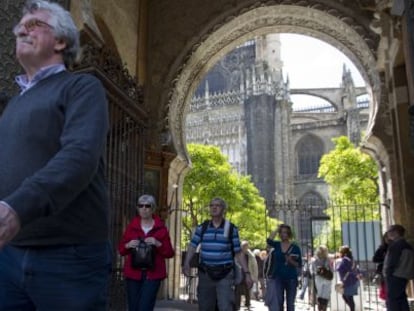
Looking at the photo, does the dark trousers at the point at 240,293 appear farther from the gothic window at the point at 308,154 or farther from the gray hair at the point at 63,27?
the gothic window at the point at 308,154

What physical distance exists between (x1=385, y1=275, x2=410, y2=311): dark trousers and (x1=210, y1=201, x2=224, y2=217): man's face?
2.71 meters

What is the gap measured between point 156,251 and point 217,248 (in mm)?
789

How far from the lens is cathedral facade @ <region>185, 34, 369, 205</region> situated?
55656 mm

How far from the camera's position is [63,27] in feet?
6.42

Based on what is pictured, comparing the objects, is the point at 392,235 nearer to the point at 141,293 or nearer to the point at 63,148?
the point at 141,293

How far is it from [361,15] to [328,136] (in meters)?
52.2

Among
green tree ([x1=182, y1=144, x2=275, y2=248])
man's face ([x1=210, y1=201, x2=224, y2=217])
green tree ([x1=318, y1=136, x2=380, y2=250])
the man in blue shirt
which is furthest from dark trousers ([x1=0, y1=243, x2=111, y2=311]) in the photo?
green tree ([x1=182, y1=144, x2=275, y2=248])

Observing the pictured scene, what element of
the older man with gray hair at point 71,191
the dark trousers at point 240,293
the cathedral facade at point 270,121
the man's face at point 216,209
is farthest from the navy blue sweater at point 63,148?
the cathedral facade at point 270,121

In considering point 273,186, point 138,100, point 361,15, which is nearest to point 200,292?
point 138,100

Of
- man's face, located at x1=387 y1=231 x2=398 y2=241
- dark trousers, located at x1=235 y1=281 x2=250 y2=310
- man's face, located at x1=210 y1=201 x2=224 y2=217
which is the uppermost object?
man's face, located at x1=210 y1=201 x2=224 y2=217

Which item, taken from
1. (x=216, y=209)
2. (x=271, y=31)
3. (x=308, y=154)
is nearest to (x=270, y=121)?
(x=308, y=154)

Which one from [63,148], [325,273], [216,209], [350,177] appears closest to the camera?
[63,148]

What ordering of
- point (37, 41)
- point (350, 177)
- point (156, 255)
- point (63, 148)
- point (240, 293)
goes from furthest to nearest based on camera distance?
point (350, 177), point (240, 293), point (156, 255), point (37, 41), point (63, 148)

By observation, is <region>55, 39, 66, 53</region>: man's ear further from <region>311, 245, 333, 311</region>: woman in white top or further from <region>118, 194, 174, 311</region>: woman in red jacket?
<region>311, 245, 333, 311</region>: woman in white top
